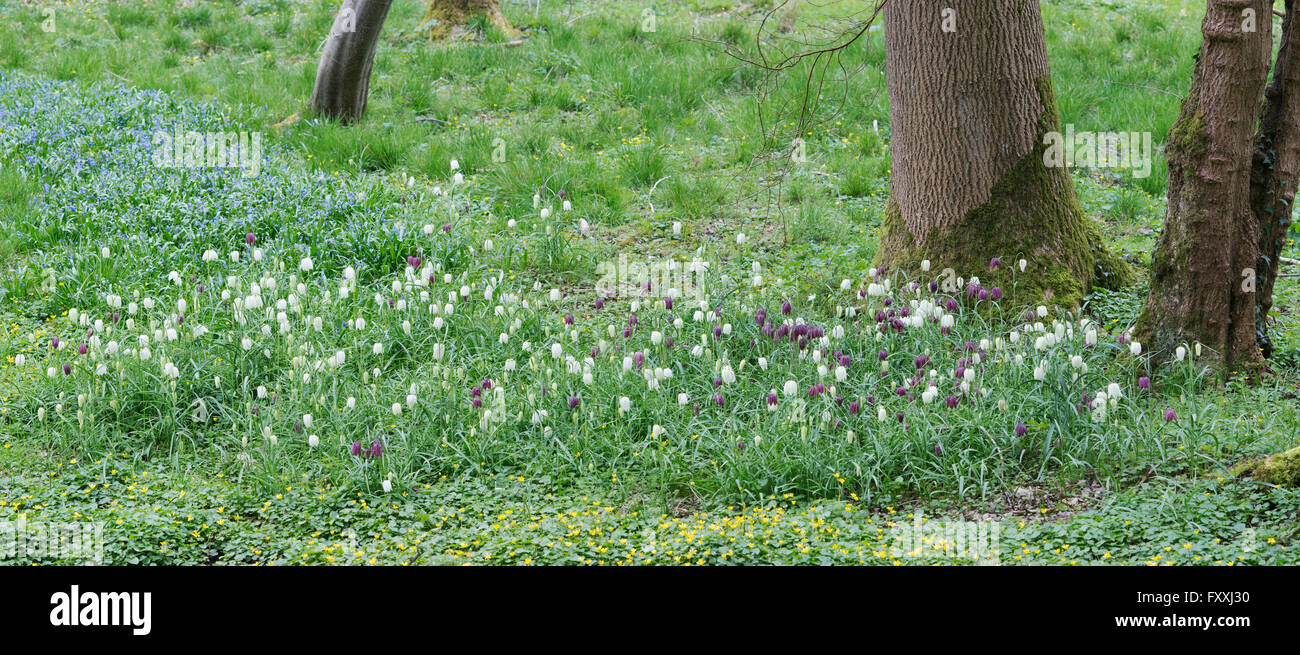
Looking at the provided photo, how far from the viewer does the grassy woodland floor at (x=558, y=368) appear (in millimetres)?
5176

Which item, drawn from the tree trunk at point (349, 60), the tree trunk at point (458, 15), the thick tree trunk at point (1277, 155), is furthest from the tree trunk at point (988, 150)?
the tree trunk at point (458, 15)

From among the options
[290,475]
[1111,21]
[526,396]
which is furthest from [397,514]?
[1111,21]

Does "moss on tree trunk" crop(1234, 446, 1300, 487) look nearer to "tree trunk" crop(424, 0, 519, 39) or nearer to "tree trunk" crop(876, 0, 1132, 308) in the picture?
"tree trunk" crop(876, 0, 1132, 308)

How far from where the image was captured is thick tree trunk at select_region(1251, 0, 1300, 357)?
5977mm

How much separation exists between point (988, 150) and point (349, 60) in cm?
673

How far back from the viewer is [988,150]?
720cm

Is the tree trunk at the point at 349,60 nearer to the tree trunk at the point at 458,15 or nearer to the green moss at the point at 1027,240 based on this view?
the tree trunk at the point at 458,15

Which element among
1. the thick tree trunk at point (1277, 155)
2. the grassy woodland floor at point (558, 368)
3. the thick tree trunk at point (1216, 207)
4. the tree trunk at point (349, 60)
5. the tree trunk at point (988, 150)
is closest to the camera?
the grassy woodland floor at point (558, 368)

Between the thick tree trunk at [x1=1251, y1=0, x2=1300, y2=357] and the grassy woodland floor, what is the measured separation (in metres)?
0.77

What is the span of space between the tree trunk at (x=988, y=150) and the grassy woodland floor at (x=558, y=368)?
309 mm

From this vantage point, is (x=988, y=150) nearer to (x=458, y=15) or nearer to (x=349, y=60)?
(x=349, y=60)

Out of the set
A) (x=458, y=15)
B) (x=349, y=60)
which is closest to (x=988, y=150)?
(x=349, y=60)

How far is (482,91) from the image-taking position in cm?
1223

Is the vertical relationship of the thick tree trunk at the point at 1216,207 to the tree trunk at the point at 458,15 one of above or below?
below
